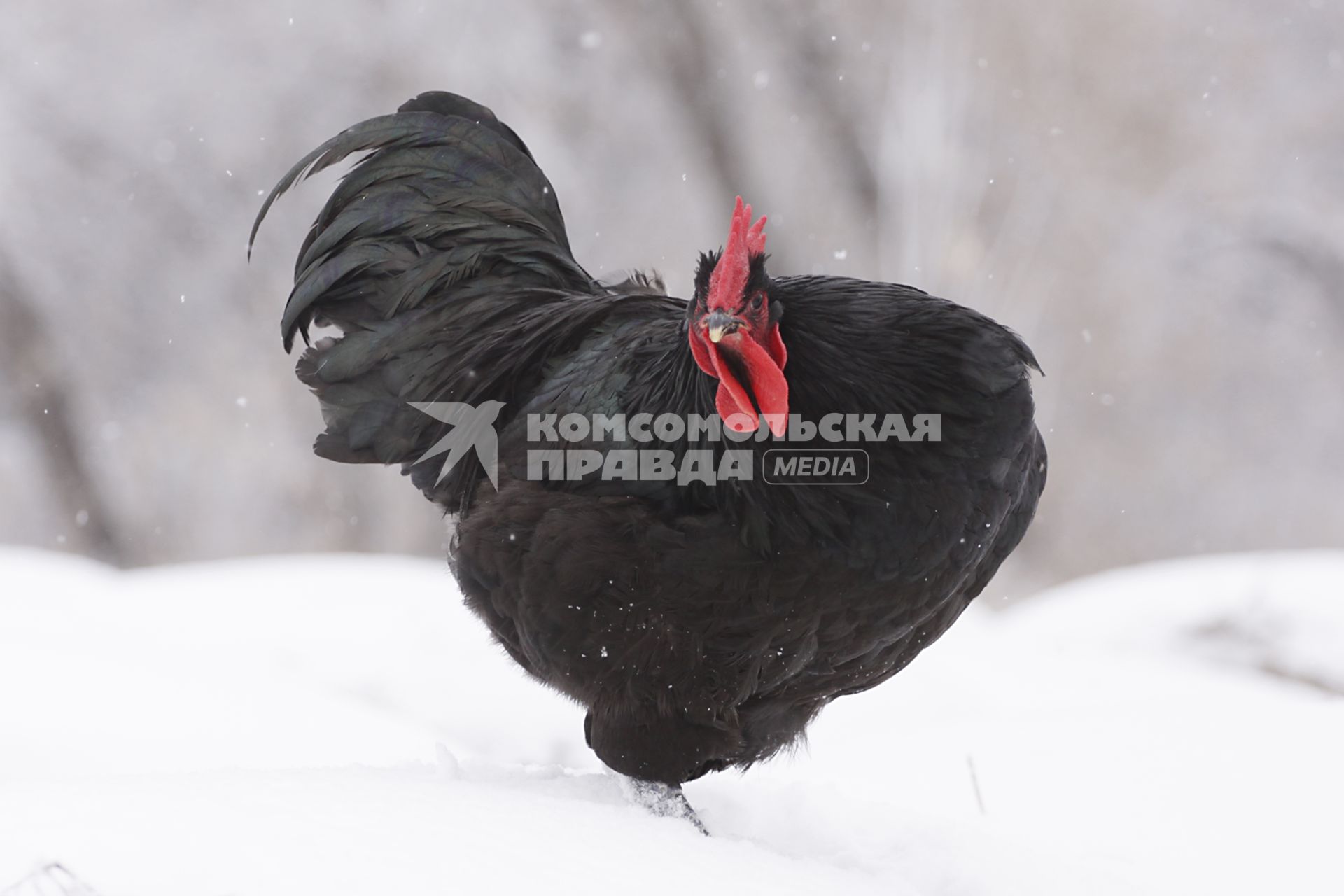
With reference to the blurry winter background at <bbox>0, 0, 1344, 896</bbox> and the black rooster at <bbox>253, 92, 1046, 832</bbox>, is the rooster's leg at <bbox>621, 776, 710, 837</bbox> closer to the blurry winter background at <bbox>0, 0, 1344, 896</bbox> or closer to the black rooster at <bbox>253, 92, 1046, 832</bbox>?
the black rooster at <bbox>253, 92, 1046, 832</bbox>

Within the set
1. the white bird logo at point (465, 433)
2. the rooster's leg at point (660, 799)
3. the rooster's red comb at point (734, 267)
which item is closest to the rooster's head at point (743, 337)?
the rooster's red comb at point (734, 267)

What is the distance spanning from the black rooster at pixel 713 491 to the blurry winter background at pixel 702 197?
6.56 m

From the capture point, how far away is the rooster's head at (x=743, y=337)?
7.84 feet

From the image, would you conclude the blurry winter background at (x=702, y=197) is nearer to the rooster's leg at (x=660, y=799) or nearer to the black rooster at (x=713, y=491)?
the black rooster at (x=713, y=491)

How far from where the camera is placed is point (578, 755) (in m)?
4.43

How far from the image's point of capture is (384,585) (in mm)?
5266

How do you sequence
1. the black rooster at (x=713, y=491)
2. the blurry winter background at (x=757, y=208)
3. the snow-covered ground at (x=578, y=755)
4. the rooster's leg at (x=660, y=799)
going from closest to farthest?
the snow-covered ground at (x=578, y=755), the black rooster at (x=713, y=491), the rooster's leg at (x=660, y=799), the blurry winter background at (x=757, y=208)

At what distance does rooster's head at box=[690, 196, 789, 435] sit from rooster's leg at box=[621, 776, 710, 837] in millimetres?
1014

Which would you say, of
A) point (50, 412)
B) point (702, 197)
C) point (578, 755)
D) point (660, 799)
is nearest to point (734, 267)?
point (660, 799)

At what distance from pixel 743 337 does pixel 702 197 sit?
8011mm

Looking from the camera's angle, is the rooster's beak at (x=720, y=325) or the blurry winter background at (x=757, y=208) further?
the blurry winter background at (x=757, y=208)

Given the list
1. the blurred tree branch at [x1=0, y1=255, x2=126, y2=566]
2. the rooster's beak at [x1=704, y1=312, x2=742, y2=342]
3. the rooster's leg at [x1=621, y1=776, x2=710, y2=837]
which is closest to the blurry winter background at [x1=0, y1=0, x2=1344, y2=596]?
the blurred tree branch at [x1=0, y1=255, x2=126, y2=566]

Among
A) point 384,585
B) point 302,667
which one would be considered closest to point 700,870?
point 302,667

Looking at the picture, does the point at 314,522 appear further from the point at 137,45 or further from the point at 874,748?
the point at 874,748
